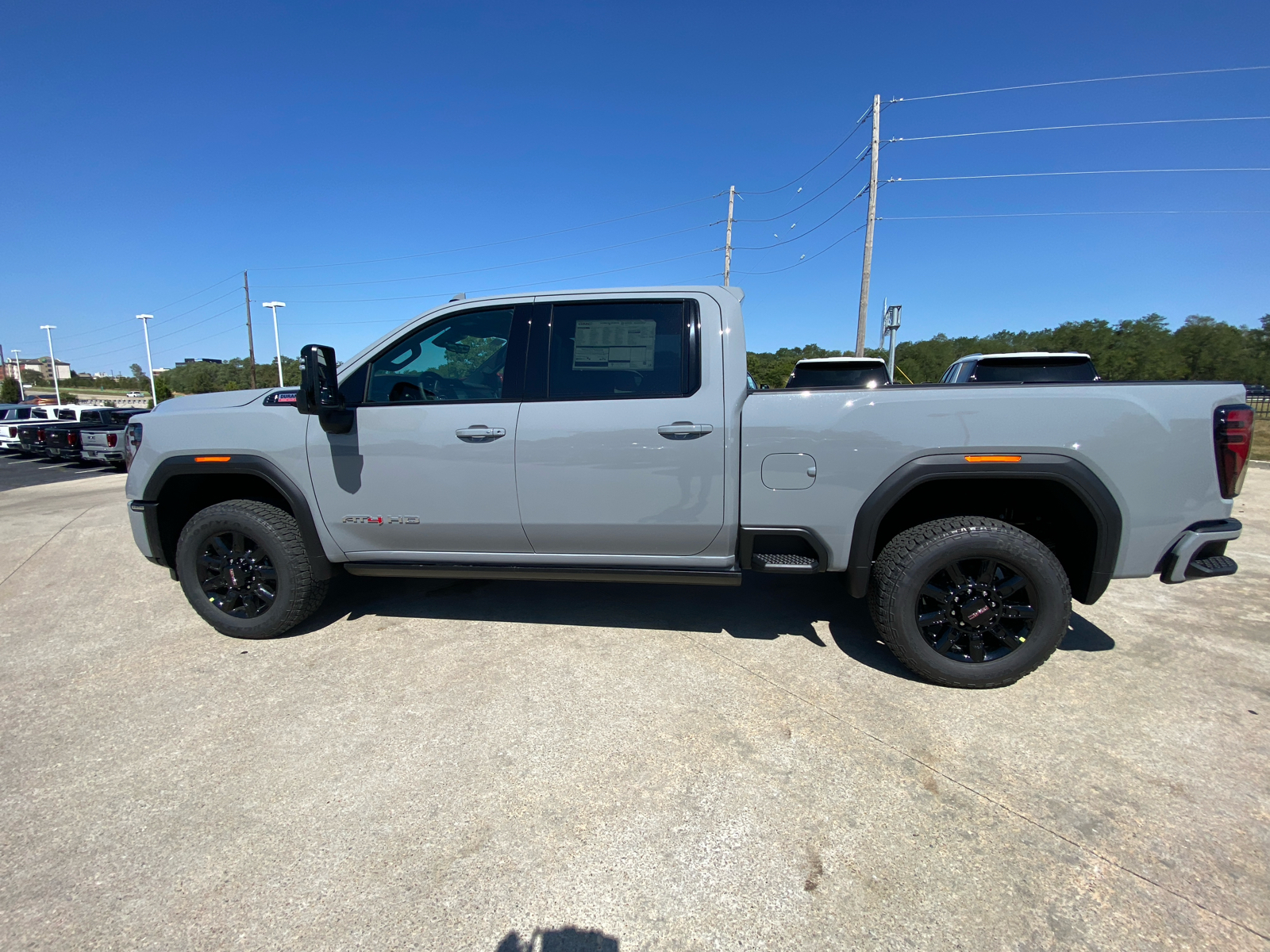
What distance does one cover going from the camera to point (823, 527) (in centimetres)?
291

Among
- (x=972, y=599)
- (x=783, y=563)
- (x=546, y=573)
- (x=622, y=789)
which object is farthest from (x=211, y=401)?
(x=972, y=599)

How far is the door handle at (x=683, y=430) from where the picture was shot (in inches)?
114

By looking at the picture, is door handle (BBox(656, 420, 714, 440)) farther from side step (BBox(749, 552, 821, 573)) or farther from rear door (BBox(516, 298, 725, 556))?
side step (BBox(749, 552, 821, 573))

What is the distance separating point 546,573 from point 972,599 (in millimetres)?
2202

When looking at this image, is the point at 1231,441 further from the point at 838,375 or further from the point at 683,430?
the point at 838,375

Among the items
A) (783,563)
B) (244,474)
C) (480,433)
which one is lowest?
(783,563)

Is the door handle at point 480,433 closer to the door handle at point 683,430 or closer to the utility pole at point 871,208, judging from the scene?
the door handle at point 683,430

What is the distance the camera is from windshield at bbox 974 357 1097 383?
685cm

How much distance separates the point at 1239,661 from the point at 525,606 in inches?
166

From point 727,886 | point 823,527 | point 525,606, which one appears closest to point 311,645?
point 525,606

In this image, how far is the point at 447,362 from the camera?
3.35 m

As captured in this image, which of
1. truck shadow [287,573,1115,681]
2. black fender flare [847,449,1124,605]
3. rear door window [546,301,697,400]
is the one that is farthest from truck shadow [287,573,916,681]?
rear door window [546,301,697,400]

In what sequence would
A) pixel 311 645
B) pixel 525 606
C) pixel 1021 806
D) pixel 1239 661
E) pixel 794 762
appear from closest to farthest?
pixel 1021 806 → pixel 794 762 → pixel 1239 661 → pixel 311 645 → pixel 525 606

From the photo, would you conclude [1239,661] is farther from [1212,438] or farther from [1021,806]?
[1021,806]
